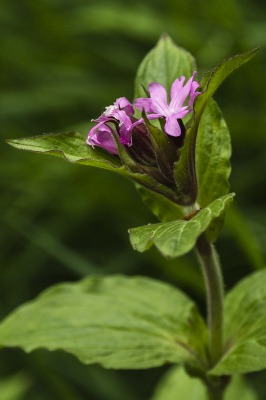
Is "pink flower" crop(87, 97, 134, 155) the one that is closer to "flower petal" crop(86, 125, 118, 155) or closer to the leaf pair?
"flower petal" crop(86, 125, 118, 155)

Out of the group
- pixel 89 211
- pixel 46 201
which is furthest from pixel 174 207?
pixel 46 201

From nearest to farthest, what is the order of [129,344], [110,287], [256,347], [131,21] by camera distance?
[256,347]
[129,344]
[110,287]
[131,21]

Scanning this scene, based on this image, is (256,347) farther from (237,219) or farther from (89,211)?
(89,211)

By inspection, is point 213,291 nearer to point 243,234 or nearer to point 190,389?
point 243,234

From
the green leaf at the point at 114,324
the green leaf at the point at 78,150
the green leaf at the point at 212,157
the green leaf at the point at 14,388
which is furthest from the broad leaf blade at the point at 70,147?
the green leaf at the point at 14,388

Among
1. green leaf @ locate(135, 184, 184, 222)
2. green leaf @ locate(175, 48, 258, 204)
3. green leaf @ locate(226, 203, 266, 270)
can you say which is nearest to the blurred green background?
green leaf @ locate(226, 203, 266, 270)

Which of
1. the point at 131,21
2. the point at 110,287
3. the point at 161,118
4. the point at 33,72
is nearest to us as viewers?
the point at 161,118

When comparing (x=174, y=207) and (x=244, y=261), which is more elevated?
(x=174, y=207)

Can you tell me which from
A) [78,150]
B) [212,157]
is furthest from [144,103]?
[212,157]
